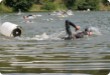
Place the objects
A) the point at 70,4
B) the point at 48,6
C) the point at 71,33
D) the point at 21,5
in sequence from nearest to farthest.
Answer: the point at 71,33 → the point at 21,5 → the point at 48,6 → the point at 70,4

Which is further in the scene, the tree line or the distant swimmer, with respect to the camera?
the tree line

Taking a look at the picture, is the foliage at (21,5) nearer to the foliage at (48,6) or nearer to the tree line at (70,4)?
the tree line at (70,4)

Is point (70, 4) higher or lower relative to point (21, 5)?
lower

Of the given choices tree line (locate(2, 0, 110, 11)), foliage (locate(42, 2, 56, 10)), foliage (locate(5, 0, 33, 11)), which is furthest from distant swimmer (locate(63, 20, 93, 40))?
foliage (locate(42, 2, 56, 10))

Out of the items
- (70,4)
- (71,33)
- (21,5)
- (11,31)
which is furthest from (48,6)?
(71,33)

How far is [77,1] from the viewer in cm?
12138

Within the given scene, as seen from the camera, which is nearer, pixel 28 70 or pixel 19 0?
pixel 28 70

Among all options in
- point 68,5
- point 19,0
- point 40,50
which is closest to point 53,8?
point 68,5

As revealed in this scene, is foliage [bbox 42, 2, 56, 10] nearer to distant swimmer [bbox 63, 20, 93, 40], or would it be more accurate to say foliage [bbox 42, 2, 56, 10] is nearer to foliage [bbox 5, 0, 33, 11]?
foliage [bbox 5, 0, 33, 11]

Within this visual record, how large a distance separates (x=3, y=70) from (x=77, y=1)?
356 feet

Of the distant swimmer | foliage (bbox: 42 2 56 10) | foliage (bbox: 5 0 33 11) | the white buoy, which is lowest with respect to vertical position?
foliage (bbox: 42 2 56 10)

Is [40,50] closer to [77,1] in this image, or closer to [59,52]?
[59,52]

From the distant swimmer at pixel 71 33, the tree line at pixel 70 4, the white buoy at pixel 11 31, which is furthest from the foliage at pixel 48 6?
the distant swimmer at pixel 71 33

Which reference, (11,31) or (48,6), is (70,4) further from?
(11,31)
